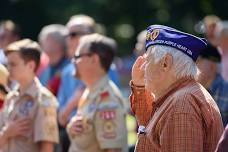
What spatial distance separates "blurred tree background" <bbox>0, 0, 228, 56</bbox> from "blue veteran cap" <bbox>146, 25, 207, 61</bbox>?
11803 mm

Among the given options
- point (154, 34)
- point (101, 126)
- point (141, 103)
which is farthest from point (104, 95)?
point (154, 34)

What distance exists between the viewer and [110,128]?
607 centimetres

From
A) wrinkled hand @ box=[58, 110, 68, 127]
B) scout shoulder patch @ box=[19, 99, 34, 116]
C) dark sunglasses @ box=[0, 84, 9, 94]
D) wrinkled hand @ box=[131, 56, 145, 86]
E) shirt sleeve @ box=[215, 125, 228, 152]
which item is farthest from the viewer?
wrinkled hand @ box=[58, 110, 68, 127]

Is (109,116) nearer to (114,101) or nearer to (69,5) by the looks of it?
(114,101)

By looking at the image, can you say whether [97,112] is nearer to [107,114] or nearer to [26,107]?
[107,114]

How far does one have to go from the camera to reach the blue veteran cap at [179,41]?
14.1 feet

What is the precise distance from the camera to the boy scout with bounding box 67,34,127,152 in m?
6.06

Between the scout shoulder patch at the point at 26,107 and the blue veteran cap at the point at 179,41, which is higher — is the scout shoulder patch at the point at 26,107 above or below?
below

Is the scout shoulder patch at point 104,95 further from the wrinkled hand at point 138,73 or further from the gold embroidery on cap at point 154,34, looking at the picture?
the gold embroidery on cap at point 154,34

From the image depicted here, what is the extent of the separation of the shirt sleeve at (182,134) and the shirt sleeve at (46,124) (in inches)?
88.2

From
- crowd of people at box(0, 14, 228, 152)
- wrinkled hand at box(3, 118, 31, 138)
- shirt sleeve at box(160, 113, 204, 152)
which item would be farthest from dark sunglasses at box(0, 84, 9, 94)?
shirt sleeve at box(160, 113, 204, 152)

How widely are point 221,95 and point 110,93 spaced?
933mm

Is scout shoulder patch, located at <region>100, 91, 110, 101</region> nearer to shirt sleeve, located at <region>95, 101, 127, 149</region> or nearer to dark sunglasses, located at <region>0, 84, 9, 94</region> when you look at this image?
shirt sleeve, located at <region>95, 101, 127, 149</region>

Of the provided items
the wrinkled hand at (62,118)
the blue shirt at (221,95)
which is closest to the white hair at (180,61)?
the blue shirt at (221,95)
